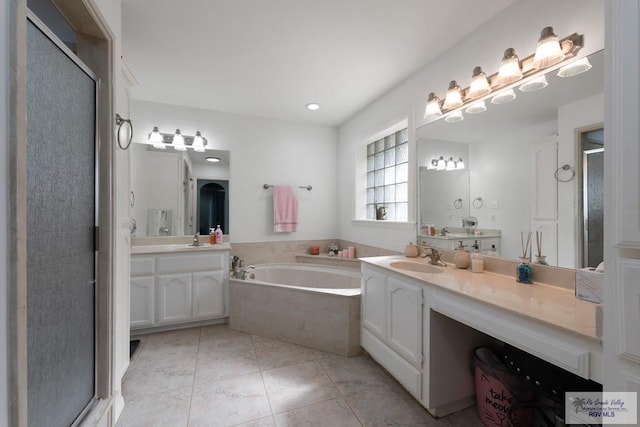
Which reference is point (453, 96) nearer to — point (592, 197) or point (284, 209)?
point (592, 197)

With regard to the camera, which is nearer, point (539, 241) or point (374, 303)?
point (539, 241)

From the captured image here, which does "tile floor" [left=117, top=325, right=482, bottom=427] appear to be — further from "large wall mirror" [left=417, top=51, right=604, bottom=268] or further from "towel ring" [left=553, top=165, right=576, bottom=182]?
"towel ring" [left=553, top=165, right=576, bottom=182]

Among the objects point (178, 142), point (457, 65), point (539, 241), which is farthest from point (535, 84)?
point (178, 142)

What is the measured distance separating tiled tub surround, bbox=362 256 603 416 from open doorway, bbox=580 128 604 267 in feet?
0.53

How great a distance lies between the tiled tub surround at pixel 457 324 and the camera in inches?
36.9

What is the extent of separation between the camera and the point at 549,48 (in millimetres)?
1335

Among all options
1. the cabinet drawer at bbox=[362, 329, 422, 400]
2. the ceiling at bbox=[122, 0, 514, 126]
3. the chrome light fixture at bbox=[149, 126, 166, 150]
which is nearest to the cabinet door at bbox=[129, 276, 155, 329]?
the chrome light fixture at bbox=[149, 126, 166, 150]

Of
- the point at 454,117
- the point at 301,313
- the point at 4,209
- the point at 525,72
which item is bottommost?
the point at 301,313

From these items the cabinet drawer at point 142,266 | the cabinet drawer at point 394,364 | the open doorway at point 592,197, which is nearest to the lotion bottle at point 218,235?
the cabinet drawer at point 142,266

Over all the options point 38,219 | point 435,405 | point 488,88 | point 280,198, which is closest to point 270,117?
point 280,198

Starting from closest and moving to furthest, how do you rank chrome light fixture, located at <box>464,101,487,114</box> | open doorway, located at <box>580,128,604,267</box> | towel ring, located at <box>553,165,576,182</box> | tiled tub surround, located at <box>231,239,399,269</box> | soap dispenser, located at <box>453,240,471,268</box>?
open doorway, located at <box>580,128,604,267</box>, towel ring, located at <box>553,165,576,182</box>, chrome light fixture, located at <box>464,101,487,114</box>, soap dispenser, located at <box>453,240,471,268</box>, tiled tub surround, located at <box>231,239,399,269</box>

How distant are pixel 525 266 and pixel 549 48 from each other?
118 centimetres

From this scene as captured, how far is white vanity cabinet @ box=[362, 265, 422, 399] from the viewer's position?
1.60 meters

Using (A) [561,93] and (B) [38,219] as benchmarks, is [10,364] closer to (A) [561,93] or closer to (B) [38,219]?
(B) [38,219]
